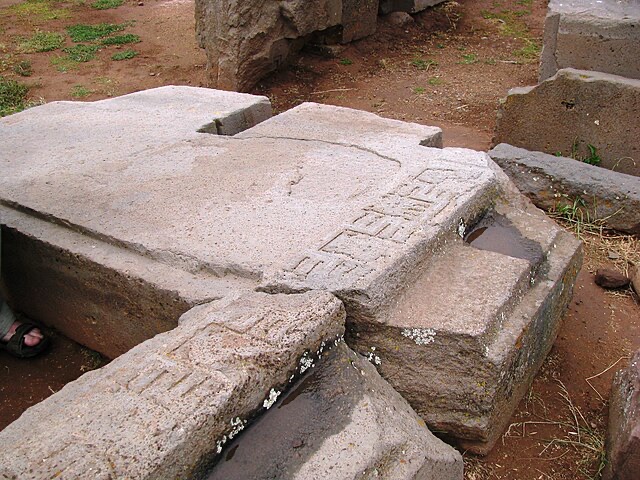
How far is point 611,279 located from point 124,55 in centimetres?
606

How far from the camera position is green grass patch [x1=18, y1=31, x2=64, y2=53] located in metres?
7.67

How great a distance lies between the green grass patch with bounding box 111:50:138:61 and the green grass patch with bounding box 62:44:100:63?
27 cm

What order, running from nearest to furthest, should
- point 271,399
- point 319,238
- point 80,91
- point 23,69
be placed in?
1. point 271,399
2. point 319,238
3. point 80,91
4. point 23,69

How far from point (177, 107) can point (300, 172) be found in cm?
123

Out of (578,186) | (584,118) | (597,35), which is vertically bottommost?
(578,186)

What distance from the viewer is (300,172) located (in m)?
2.60

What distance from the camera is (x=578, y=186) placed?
344 cm

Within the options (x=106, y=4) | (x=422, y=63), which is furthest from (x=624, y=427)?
(x=106, y=4)

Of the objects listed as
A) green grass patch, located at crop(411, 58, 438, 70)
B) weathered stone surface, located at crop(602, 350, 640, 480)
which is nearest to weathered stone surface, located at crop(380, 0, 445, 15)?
green grass patch, located at crop(411, 58, 438, 70)

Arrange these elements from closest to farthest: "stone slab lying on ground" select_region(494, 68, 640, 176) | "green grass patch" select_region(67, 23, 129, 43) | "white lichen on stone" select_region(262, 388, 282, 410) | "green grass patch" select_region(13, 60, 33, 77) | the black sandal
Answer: "white lichen on stone" select_region(262, 388, 282, 410), the black sandal, "stone slab lying on ground" select_region(494, 68, 640, 176), "green grass patch" select_region(13, 60, 33, 77), "green grass patch" select_region(67, 23, 129, 43)

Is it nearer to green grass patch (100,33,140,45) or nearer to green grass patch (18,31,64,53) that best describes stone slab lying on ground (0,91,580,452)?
green grass patch (100,33,140,45)

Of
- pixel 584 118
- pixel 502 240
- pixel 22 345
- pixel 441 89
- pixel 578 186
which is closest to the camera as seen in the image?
pixel 502 240

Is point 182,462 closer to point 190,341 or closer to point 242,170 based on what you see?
point 190,341

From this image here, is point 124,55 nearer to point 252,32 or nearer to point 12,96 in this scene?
point 12,96
